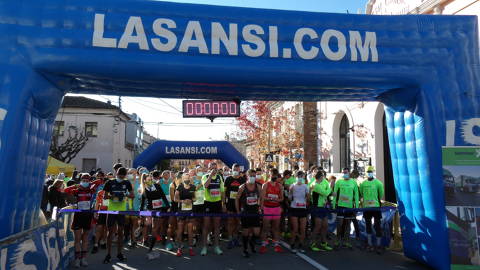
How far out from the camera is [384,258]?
25.0ft

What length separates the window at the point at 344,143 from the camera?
17625mm

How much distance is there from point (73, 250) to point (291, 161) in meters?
17.3

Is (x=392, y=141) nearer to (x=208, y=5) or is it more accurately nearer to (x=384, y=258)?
(x=384, y=258)

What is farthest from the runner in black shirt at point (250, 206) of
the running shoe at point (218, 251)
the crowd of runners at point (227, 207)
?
the running shoe at point (218, 251)

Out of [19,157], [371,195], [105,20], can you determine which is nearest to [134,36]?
[105,20]

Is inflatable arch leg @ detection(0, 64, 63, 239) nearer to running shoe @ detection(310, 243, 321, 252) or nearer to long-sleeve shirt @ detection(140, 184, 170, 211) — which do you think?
long-sleeve shirt @ detection(140, 184, 170, 211)

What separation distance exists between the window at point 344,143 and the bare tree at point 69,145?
24348mm

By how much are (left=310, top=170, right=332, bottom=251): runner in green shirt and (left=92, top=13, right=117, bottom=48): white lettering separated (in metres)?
5.45

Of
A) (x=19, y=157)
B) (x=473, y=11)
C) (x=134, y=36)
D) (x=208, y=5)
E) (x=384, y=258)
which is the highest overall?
(x=473, y=11)

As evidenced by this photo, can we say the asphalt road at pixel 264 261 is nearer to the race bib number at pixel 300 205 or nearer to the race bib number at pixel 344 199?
the race bib number at pixel 300 205

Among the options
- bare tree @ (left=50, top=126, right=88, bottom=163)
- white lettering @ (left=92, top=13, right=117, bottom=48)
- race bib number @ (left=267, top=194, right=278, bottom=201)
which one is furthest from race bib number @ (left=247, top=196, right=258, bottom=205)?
bare tree @ (left=50, top=126, right=88, bottom=163)

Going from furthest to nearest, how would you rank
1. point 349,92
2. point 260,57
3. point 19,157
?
1. point 349,92
2. point 260,57
3. point 19,157

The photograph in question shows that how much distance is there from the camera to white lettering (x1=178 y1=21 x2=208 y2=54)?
5926mm

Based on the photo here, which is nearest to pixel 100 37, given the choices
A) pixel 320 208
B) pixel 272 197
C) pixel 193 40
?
pixel 193 40
